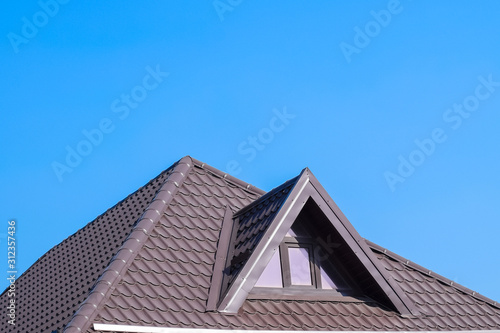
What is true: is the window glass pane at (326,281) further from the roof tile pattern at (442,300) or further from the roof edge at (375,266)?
the roof tile pattern at (442,300)

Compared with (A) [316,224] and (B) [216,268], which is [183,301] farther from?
(A) [316,224]

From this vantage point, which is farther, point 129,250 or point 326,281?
point 326,281

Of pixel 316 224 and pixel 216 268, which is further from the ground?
pixel 316 224

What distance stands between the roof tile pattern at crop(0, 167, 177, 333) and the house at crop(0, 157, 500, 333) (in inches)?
1.9

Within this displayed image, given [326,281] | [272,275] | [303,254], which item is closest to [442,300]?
[326,281]

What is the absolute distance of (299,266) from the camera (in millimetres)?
11867

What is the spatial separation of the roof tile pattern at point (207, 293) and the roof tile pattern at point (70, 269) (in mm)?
911

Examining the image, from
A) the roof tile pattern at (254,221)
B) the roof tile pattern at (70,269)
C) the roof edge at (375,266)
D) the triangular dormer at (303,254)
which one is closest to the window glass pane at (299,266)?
the triangular dormer at (303,254)

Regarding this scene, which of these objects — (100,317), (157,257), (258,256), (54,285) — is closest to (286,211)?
(258,256)

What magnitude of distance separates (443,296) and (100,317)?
6260 millimetres

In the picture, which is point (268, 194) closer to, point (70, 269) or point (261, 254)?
point (261, 254)

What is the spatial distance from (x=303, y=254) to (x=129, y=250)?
9.41 feet

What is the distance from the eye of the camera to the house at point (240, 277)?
10422 mm

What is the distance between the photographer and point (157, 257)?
1130 centimetres
